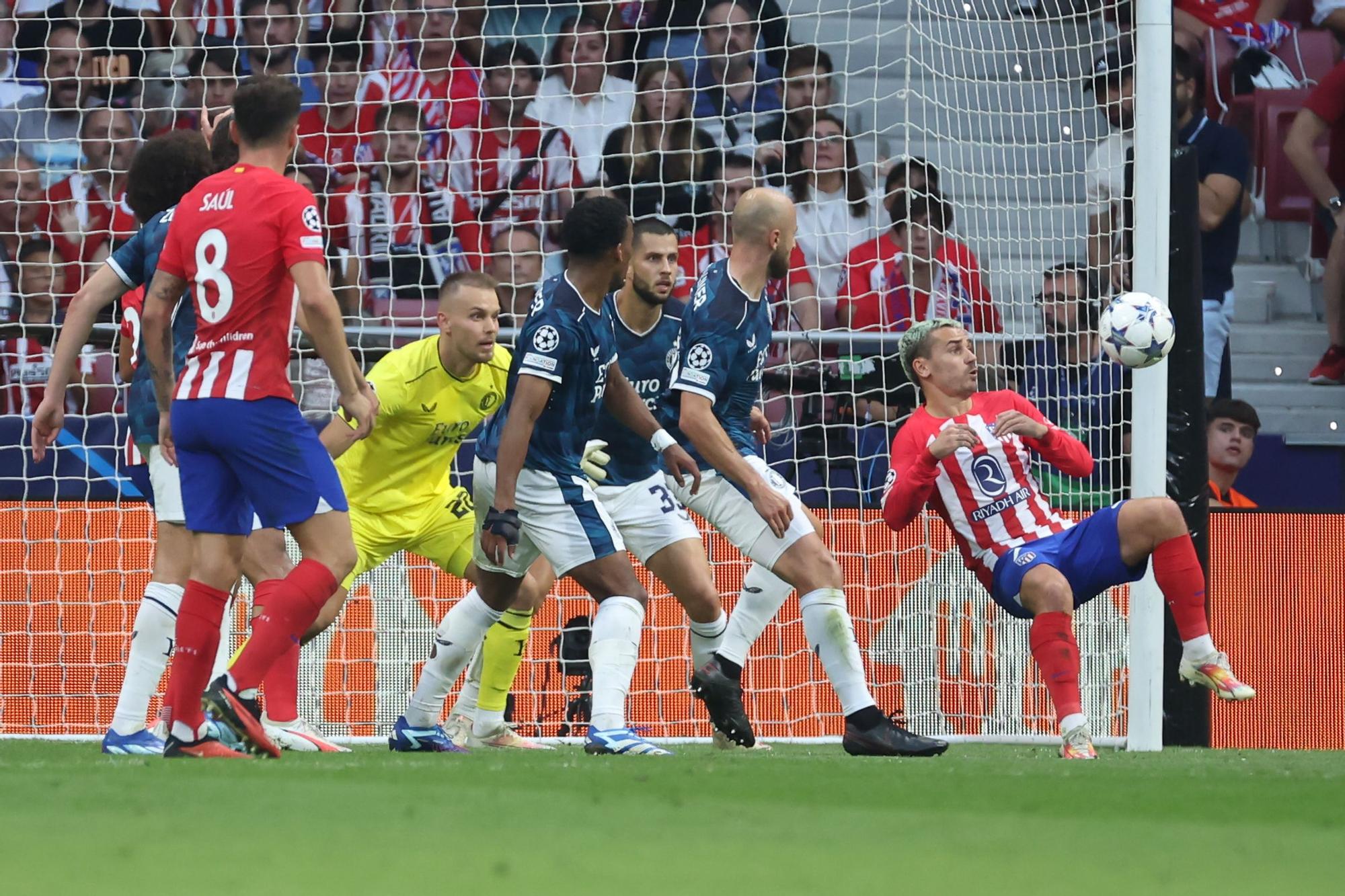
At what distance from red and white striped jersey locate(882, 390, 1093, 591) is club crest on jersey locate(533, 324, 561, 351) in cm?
148

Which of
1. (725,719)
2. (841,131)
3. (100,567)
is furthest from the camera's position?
(841,131)

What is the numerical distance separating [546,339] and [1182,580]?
2.43 metres

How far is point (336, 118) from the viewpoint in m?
11.0

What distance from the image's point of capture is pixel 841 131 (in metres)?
10.5

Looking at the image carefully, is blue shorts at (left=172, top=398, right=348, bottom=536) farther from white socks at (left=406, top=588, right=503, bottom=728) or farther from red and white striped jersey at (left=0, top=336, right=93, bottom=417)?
red and white striped jersey at (left=0, top=336, right=93, bottom=417)

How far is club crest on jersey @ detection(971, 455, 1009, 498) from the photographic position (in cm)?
679

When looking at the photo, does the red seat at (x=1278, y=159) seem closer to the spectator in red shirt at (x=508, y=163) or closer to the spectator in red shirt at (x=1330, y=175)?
the spectator in red shirt at (x=1330, y=175)

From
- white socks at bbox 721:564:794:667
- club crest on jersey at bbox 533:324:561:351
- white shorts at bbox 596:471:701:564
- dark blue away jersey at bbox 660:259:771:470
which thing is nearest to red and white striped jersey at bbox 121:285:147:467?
club crest on jersey at bbox 533:324:561:351

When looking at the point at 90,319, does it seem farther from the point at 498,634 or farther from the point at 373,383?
the point at 498,634

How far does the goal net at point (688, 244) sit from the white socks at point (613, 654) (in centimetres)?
214

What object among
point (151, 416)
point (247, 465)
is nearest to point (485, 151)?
point (151, 416)

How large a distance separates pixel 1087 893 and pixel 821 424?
6.44 m

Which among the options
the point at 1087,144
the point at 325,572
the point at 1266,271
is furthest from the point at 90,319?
the point at 1266,271

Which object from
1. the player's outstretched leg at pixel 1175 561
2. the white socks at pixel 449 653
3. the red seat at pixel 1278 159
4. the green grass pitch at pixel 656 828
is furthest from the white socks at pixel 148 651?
the red seat at pixel 1278 159
